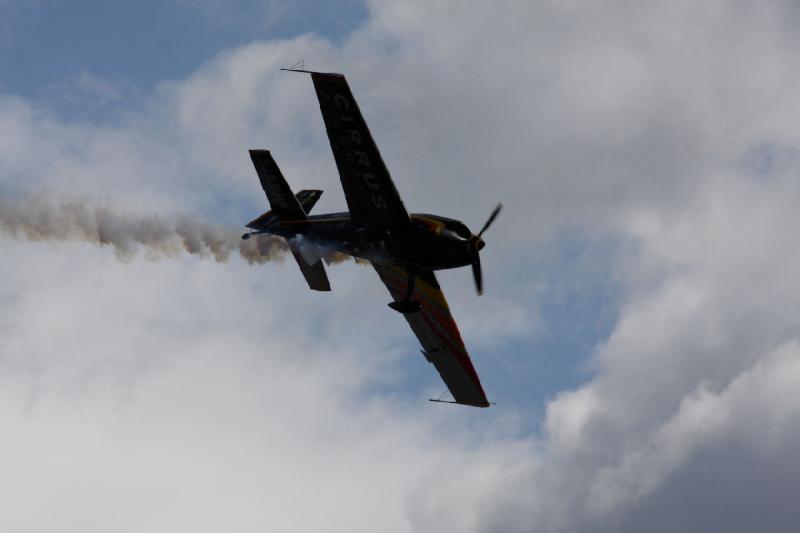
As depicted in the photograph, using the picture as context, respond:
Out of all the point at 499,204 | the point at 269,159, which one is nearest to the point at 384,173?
the point at 499,204

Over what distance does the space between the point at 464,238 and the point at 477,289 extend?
2.35 meters

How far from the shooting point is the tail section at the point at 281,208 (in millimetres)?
43125

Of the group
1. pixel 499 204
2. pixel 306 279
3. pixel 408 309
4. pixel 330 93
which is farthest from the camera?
pixel 306 279

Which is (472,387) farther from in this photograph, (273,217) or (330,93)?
(330,93)

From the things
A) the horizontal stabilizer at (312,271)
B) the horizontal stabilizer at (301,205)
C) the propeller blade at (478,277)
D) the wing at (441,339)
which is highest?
the horizontal stabilizer at (301,205)

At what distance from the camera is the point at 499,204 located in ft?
126

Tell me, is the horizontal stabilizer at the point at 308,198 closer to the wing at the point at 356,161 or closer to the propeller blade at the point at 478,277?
the wing at the point at 356,161

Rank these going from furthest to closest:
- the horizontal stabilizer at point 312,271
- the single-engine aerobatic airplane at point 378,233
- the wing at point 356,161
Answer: the horizontal stabilizer at point 312,271 < the single-engine aerobatic airplane at point 378,233 < the wing at point 356,161

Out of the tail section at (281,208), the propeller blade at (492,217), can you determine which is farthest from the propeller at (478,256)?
the tail section at (281,208)

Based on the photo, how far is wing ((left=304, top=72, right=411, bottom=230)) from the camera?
1405 inches

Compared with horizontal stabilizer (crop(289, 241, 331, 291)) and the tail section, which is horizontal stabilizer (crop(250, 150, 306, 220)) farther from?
horizontal stabilizer (crop(289, 241, 331, 291))

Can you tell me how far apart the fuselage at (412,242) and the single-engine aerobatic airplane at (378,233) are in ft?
0.11

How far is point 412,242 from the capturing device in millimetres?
38000

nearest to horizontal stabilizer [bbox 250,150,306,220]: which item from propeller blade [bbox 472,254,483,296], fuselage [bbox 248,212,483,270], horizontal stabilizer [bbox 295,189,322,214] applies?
horizontal stabilizer [bbox 295,189,322,214]
